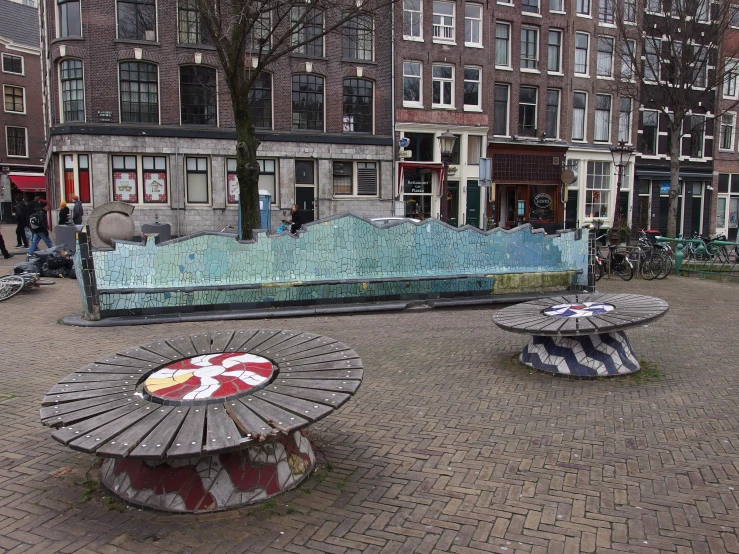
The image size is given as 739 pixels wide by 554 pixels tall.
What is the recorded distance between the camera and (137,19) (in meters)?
23.4

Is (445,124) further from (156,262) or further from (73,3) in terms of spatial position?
(156,262)

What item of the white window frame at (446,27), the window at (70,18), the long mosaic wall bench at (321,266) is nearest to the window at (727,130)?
the white window frame at (446,27)

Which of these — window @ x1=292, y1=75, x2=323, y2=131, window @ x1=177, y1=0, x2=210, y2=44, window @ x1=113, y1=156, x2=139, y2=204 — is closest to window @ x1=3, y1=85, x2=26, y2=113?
window @ x1=113, y1=156, x2=139, y2=204

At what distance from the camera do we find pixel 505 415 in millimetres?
4809

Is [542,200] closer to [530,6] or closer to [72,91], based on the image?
[530,6]

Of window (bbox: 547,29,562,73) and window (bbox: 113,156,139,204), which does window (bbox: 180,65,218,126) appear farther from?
window (bbox: 547,29,562,73)

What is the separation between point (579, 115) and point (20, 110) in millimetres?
35787

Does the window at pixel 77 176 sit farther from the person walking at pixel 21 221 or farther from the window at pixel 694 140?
the window at pixel 694 140

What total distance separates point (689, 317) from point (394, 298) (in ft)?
15.4

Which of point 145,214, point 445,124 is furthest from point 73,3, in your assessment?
point 445,124

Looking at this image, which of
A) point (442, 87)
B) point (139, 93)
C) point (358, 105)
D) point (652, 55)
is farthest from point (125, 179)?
point (652, 55)

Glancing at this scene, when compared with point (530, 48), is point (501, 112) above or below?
below

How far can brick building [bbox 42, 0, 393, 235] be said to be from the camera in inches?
901

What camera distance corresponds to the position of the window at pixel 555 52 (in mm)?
29516
